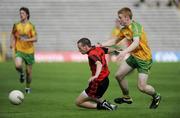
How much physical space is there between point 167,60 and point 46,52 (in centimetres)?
791

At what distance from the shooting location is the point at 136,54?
1647 cm

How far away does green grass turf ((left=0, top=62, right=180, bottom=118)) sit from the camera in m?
14.9

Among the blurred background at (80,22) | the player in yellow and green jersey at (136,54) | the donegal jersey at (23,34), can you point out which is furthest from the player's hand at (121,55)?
the blurred background at (80,22)

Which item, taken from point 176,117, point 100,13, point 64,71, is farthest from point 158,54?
point 176,117

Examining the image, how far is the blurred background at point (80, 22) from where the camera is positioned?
159 feet

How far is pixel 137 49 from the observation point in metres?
16.5

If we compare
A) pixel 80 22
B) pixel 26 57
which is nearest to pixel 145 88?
pixel 26 57

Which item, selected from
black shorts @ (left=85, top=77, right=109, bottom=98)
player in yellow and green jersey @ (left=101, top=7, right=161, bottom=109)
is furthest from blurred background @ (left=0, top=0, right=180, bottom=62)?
black shorts @ (left=85, top=77, right=109, bottom=98)

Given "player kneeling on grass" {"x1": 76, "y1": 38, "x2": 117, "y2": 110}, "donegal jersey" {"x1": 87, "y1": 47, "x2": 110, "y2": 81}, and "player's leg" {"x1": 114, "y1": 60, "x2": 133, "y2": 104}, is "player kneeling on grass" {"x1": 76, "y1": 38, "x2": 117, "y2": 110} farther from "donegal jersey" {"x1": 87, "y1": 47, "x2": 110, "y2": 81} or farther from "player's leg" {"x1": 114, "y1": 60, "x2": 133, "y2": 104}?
"player's leg" {"x1": 114, "y1": 60, "x2": 133, "y2": 104}

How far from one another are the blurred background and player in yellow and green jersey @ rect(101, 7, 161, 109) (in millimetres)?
30786

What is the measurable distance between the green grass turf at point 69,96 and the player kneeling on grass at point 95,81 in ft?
0.72

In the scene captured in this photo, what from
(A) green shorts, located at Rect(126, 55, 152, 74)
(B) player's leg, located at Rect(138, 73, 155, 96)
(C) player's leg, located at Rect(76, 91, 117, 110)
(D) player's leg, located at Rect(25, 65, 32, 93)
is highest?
(A) green shorts, located at Rect(126, 55, 152, 74)

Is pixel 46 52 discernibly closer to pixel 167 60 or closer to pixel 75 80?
pixel 167 60

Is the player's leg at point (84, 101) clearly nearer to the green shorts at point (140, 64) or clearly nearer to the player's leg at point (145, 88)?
the player's leg at point (145, 88)
